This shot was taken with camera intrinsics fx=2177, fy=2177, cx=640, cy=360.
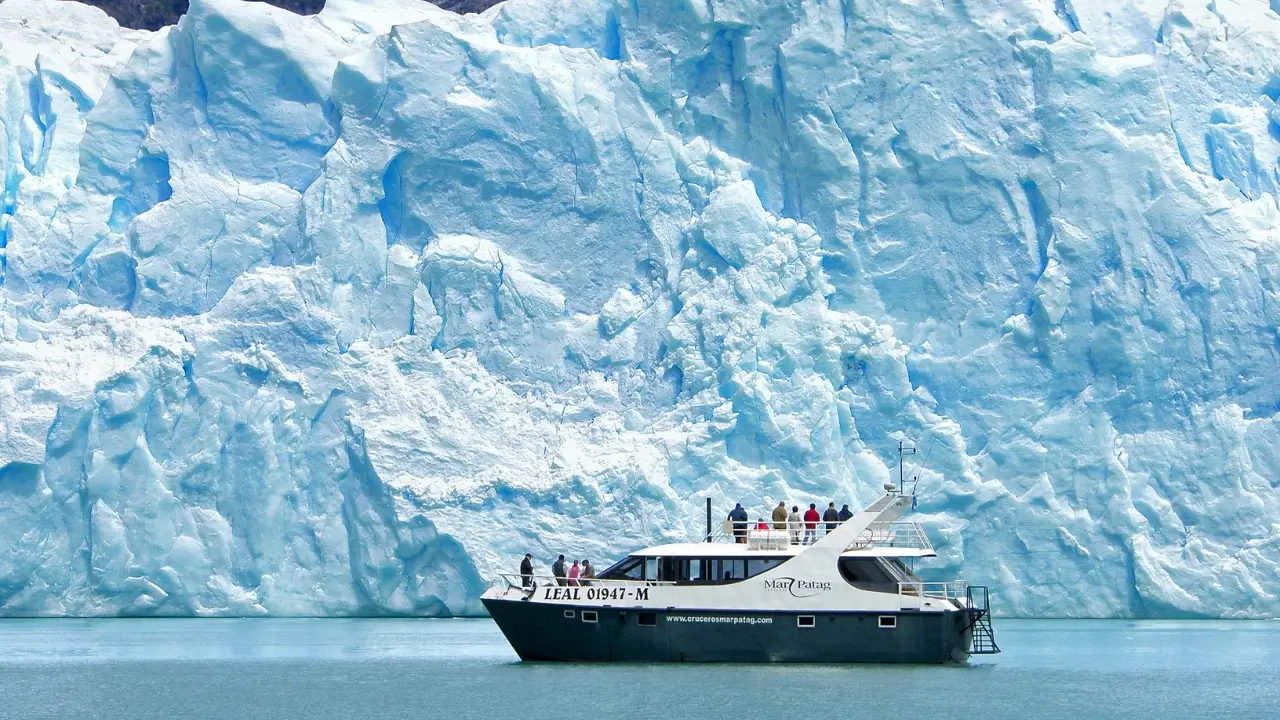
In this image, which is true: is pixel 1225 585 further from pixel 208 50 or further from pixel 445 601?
pixel 208 50

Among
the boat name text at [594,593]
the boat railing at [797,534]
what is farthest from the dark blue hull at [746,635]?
the boat railing at [797,534]

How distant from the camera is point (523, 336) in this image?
32.8m

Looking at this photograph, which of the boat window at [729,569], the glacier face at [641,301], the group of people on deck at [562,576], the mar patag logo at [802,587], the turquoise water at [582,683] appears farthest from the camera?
the glacier face at [641,301]

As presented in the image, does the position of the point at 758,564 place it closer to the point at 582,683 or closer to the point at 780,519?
the point at 780,519

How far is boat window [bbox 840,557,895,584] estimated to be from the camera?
74.3ft

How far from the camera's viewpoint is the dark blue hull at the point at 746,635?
22.5 meters

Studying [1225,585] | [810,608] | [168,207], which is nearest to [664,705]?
[810,608]

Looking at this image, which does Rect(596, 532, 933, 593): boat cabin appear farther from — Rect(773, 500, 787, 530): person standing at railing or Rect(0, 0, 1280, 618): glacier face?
Rect(0, 0, 1280, 618): glacier face

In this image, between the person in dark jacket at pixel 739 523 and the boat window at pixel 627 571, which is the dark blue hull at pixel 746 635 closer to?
the boat window at pixel 627 571

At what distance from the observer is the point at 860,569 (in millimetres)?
22672

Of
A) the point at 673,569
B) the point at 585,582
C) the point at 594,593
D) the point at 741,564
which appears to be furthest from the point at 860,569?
the point at 585,582

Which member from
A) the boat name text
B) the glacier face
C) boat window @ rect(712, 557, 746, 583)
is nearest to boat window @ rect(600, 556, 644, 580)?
the boat name text

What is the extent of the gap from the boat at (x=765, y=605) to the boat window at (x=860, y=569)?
0.01m

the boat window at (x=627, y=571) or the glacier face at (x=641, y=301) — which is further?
the glacier face at (x=641, y=301)
